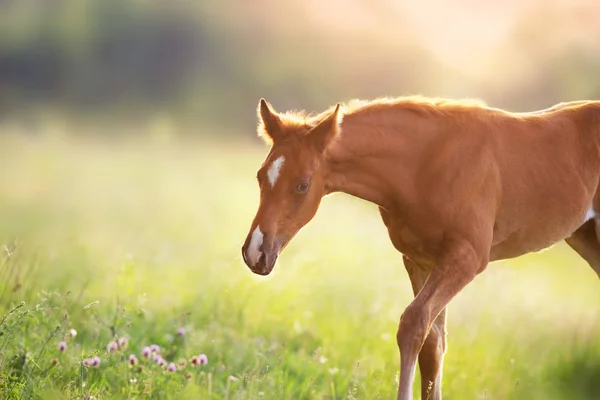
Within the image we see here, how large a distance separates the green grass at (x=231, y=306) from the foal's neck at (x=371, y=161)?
1.18 meters

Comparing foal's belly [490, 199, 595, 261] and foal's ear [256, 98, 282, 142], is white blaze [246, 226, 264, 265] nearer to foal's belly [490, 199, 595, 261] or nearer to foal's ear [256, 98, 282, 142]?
foal's ear [256, 98, 282, 142]

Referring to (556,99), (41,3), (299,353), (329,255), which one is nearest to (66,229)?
(329,255)

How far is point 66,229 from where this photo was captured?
1017cm

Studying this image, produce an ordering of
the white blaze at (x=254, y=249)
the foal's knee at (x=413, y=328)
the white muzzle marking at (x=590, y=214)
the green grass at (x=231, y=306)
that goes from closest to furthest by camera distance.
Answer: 1. the white blaze at (x=254, y=249)
2. the foal's knee at (x=413, y=328)
3. the green grass at (x=231, y=306)
4. the white muzzle marking at (x=590, y=214)

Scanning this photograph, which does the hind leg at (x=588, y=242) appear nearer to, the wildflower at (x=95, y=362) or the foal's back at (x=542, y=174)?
the foal's back at (x=542, y=174)

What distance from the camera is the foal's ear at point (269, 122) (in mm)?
5301

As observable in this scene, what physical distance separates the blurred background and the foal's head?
0.53 meters

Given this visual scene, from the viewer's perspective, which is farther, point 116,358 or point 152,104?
point 152,104

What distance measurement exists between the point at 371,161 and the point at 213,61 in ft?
52.1

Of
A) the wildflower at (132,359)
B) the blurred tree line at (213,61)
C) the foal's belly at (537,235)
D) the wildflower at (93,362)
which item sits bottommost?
the wildflower at (93,362)

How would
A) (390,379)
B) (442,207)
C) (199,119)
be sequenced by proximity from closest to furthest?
(442,207)
(390,379)
(199,119)

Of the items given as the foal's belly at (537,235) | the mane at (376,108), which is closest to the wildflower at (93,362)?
the mane at (376,108)

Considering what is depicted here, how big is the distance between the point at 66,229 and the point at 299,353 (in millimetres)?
4114

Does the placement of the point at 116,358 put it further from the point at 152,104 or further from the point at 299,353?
the point at 152,104
